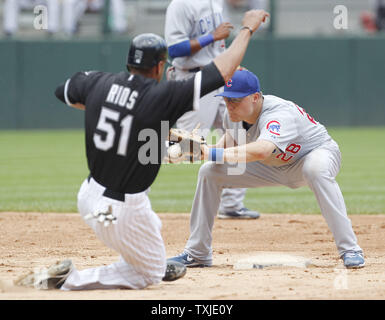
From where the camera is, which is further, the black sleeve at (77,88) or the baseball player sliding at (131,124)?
the black sleeve at (77,88)

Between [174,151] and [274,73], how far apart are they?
13551mm

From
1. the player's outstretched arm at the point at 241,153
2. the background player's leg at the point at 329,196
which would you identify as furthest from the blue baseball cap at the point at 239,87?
the background player's leg at the point at 329,196

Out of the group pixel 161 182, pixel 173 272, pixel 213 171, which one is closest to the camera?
pixel 173 272

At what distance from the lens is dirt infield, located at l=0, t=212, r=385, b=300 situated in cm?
412

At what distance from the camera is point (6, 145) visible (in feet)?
49.0

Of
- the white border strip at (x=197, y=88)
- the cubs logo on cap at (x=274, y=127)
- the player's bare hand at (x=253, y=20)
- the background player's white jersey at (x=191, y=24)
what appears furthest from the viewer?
the background player's white jersey at (x=191, y=24)

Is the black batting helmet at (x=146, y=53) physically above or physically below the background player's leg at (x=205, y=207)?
above

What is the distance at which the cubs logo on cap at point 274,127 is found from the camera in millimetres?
4773

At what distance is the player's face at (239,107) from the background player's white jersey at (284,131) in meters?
0.12

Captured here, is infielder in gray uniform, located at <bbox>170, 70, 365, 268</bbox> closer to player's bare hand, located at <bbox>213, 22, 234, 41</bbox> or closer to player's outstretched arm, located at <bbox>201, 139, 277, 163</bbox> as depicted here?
player's outstretched arm, located at <bbox>201, 139, 277, 163</bbox>

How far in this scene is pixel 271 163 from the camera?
5227 mm

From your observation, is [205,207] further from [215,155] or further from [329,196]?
[329,196]

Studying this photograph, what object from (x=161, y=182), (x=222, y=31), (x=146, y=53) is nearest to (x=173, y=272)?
(x=146, y=53)

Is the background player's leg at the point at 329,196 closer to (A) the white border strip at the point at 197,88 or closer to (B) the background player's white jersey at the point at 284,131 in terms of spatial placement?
(B) the background player's white jersey at the point at 284,131
